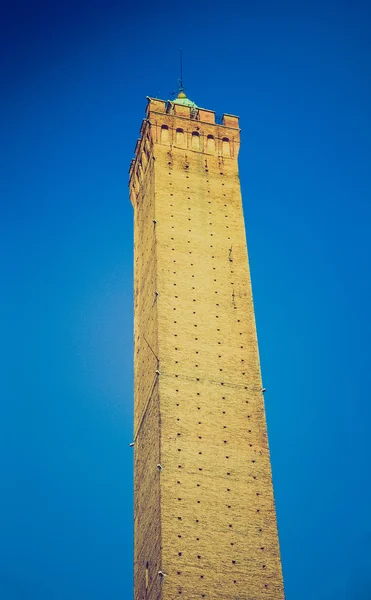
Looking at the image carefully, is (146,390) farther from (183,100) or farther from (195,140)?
(183,100)

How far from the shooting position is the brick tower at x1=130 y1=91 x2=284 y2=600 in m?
20.5

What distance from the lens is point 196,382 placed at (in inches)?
910

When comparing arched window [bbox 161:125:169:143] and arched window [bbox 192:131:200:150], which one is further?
arched window [bbox 192:131:200:150]

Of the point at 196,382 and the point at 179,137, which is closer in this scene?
the point at 196,382

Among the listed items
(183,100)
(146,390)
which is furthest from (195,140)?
(146,390)

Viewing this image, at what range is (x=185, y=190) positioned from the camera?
27484 millimetres

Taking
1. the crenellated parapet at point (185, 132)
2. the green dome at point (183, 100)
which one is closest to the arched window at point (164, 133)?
the crenellated parapet at point (185, 132)

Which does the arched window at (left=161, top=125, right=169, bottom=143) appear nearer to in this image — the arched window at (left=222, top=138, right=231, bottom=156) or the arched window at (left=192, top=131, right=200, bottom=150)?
the arched window at (left=192, top=131, right=200, bottom=150)

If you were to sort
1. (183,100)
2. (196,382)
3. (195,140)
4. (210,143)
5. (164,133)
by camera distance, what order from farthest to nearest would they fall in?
(183,100)
(210,143)
(195,140)
(164,133)
(196,382)

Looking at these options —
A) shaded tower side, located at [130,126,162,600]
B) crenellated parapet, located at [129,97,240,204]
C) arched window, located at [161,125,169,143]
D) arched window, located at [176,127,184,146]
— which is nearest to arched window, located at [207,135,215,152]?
crenellated parapet, located at [129,97,240,204]

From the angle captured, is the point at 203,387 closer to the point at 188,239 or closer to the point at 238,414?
the point at 238,414

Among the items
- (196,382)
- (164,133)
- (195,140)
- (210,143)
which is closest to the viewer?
(196,382)

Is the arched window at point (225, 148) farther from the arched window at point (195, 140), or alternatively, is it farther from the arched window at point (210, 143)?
the arched window at point (195, 140)

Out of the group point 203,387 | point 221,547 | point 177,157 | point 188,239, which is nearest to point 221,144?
point 177,157
